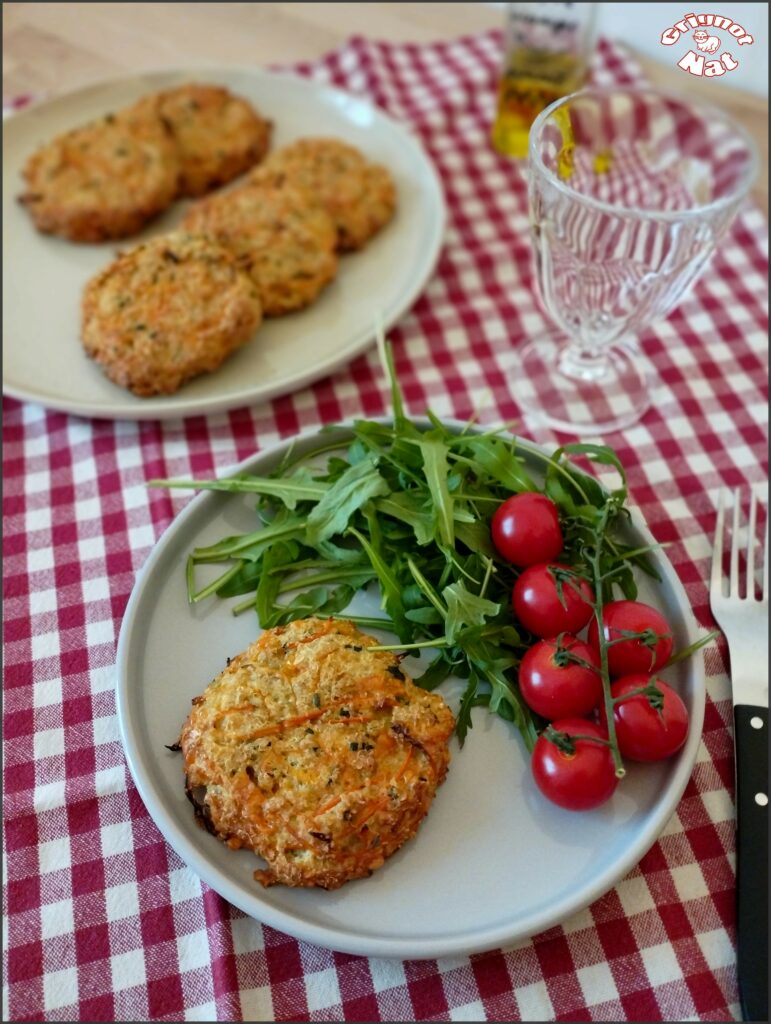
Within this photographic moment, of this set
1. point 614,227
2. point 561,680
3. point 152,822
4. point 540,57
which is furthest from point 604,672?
point 540,57

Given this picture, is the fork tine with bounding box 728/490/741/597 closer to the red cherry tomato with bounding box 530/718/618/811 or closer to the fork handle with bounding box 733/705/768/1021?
the fork handle with bounding box 733/705/768/1021

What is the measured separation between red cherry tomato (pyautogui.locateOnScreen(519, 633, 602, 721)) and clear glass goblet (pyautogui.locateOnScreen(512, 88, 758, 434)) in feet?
2.38

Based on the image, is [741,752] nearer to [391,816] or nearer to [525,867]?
[525,867]

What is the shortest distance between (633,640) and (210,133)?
1.78 meters

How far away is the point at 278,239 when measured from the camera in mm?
2084

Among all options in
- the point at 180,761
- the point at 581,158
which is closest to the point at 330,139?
the point at 581,158

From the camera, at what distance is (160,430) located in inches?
76.4

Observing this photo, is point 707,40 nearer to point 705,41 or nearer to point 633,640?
point 705,41

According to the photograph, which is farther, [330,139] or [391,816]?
[330,139]

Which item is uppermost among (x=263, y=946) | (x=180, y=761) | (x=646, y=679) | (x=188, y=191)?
(x=188, y=191)

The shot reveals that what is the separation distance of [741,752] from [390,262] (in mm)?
1383

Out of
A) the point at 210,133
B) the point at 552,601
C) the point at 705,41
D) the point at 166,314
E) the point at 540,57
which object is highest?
the point at 705,41

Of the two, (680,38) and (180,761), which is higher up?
(680,38)

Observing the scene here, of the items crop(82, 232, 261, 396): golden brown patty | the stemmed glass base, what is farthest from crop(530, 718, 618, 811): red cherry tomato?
crop(82, 232, 261, 396): golden brown patty
